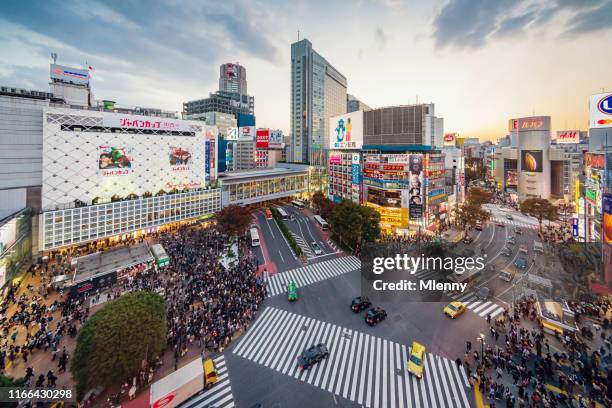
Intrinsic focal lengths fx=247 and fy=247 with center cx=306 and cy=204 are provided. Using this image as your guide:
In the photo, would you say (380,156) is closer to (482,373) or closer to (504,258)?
(504,258)

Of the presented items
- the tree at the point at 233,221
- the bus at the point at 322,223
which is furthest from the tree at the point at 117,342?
the bus at the point at 322,223

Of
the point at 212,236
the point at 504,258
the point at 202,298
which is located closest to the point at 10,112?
the point at 212,236

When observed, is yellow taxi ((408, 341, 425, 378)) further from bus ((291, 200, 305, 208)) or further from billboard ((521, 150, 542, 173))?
billboard ((521, 150, 542, 173))

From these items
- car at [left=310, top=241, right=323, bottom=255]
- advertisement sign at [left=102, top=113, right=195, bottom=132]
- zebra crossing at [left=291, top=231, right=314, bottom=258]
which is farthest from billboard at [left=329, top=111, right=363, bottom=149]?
advertisement sign at [left=102, top=113, right=195, bottom=132]

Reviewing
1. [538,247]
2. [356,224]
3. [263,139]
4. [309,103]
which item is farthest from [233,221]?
[309,103]

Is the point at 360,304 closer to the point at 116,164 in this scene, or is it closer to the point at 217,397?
the point at 217,397
